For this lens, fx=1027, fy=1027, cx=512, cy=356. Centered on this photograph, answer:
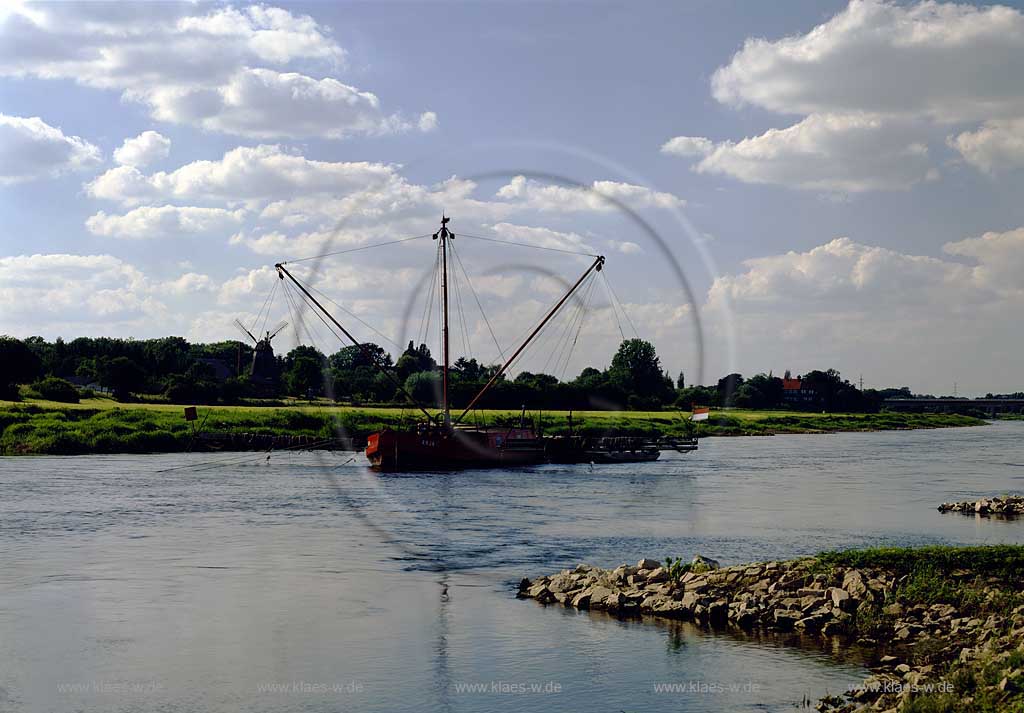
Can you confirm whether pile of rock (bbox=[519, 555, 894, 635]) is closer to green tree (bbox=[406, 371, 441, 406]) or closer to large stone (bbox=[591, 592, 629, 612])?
large stone (bbox=[591, 592, 629, 612])

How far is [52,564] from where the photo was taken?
35.2 m

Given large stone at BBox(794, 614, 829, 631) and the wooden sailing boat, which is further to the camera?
the wooden sailing boat

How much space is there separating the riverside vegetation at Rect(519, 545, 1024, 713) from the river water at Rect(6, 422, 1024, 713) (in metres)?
1.02

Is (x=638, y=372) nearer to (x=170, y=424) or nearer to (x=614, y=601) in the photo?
(x=170, y=424)

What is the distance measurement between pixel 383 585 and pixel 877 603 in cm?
1496

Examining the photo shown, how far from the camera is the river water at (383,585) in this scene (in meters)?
21.4

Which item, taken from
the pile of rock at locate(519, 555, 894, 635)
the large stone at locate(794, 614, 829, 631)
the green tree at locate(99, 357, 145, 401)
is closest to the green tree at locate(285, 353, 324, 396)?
the green tree at locate(99, 357, 145, 401)

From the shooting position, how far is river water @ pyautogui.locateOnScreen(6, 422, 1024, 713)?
21359 mm

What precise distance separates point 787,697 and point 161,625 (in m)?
15.9

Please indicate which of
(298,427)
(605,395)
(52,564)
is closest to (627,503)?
(52,564)

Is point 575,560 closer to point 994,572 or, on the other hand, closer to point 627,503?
point 994,572

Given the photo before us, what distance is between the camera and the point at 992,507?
52344 mm

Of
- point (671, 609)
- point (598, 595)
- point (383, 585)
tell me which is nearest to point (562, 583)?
point (598, 595)

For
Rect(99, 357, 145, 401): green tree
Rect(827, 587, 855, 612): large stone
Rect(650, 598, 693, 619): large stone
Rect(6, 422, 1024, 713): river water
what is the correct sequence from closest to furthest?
Rect(6, 422, 1024, 713): river water < Rect(827, 587, 855, 612): large stone < Rect(650, 598, 693, 619): large stone < Rect(99, 357, 145, 401): green tree
